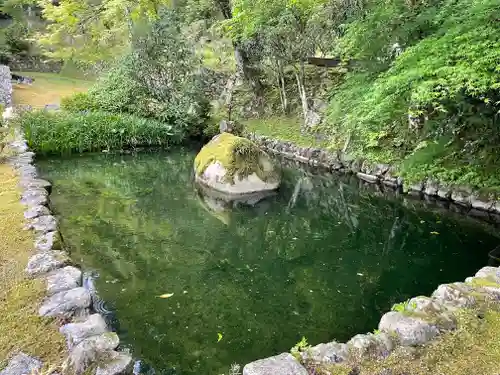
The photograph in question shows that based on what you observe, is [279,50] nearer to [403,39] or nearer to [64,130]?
[403,39]

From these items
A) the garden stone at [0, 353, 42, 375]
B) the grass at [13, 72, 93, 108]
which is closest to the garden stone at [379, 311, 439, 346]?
the garden stone at [0, 353, 42, 375]

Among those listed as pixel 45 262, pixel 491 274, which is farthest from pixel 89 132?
pixel 491 274

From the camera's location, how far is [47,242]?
540cm

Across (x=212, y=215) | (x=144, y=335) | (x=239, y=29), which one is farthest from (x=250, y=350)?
(x=239, y=29)

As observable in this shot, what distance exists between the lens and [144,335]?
495 cm

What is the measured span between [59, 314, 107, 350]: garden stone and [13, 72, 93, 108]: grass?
17.5 m

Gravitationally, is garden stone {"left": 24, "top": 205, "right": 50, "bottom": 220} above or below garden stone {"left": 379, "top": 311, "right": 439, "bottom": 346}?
below

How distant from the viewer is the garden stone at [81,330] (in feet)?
11.7

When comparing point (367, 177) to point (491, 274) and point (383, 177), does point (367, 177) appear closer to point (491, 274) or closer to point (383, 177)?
point (383, 177)

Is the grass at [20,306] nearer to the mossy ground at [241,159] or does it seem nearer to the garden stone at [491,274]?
the garden stone at [491,274]

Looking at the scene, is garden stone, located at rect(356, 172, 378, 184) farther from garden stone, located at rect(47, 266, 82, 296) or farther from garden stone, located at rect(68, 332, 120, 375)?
garden stone, located at rect(68, 332, 120, 375)

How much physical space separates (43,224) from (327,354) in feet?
14.7

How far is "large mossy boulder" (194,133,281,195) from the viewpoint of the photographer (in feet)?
35.6

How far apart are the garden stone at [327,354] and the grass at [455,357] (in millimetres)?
93
